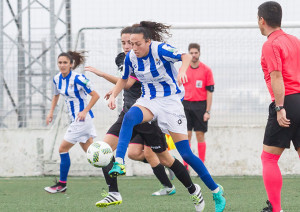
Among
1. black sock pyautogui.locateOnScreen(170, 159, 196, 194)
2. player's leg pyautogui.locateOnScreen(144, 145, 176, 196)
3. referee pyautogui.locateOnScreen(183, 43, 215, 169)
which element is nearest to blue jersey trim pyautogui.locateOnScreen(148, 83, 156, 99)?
black sock pyautogui.locateOnScreen(170, 159, 196, 194)

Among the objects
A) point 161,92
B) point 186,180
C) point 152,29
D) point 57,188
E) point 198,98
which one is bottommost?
point 57,188

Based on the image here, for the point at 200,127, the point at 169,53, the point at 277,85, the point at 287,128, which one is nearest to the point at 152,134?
the point at 169,53

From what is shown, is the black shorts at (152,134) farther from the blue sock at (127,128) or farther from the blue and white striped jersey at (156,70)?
the blue sock at (127,128)

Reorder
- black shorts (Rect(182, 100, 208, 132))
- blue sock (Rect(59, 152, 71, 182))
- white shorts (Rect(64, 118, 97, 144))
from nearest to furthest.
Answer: blue sock (Rect(59, 152, 71, 182)), white shorts (Rect(64, 118, 97, 144)), black shorts (Rect(182, 100, 208, 132))

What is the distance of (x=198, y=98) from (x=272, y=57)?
5.49 meters

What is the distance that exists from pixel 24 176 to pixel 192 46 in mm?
3719

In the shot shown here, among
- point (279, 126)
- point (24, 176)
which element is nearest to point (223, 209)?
point (279, 126)

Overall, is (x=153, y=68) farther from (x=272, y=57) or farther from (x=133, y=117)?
(x=272, y=57)

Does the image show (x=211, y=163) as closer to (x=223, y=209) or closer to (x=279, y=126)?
(x=223, y=209)

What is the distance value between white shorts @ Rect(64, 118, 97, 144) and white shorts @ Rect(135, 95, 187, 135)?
9.01 ft

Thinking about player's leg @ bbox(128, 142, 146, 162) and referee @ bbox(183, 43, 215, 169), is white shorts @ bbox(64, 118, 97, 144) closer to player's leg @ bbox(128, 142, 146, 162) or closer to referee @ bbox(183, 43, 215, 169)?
player's leg @ bbox(128, 142, 146, 162)

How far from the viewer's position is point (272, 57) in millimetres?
5117

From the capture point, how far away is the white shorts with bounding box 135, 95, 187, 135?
242 inches

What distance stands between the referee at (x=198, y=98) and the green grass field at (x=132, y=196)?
80cm
